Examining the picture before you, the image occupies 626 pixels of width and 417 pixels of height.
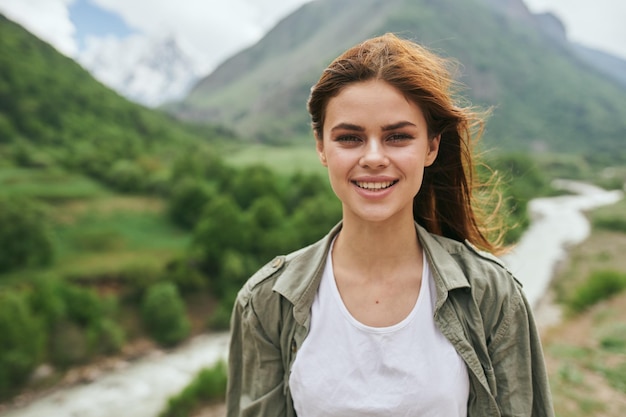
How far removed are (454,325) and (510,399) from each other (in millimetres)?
436

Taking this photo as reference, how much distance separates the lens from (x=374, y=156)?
6.45 feet

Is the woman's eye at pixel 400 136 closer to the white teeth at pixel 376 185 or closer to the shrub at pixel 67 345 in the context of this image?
the white teeth at pixel 376 185

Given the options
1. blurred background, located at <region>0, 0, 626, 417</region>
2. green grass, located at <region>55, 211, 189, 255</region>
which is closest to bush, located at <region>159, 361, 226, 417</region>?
blurred background, located at <region>0, 0, 626, 417</region>

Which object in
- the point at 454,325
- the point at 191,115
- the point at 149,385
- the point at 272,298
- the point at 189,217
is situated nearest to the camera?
the point at 454,325

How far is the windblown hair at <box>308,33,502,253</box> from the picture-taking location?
201 cm

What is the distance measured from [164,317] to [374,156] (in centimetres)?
2209

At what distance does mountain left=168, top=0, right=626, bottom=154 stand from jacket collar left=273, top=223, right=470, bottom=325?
102 meters

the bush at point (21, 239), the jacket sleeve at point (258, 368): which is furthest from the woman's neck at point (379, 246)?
the bush at point (21, 239)

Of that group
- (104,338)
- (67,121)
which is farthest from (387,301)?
(67,121)

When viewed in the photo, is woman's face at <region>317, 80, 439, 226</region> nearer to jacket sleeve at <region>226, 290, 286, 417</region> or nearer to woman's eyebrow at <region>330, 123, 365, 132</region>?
woman's eyebrow at <region>330, 123, 365, 132</region>

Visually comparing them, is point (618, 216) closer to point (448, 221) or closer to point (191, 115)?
point (448, 221)

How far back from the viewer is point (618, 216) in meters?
35.2

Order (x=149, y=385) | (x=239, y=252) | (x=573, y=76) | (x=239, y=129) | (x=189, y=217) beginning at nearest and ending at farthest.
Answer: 1. (x=149, y=385)
2. (x=239, y=252)
3. (x=189, y=217)
4. (x=239, y=129)
5. (x=573, y=76)

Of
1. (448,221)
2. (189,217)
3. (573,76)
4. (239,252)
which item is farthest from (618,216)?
(573,76)
